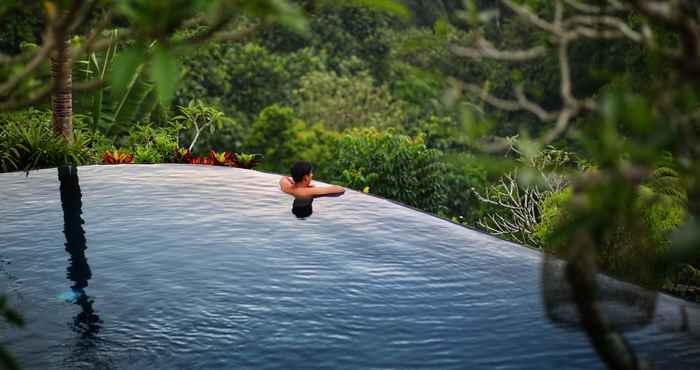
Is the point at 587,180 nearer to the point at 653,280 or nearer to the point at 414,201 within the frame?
the point at 653,280

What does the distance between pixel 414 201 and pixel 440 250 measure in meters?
6.12

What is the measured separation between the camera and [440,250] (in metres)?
6.64

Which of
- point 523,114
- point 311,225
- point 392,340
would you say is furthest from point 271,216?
point 523,114

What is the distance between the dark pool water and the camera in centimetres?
458

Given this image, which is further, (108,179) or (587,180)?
(108,179)

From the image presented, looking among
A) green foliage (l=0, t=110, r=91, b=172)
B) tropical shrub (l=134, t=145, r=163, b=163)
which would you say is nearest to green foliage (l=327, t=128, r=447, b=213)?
tropical shrub (l=134, t=145, r=163, b=163)

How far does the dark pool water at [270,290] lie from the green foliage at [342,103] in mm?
12731

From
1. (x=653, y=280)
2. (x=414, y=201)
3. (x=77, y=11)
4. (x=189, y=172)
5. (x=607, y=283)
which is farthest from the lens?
(x=414, y=201)

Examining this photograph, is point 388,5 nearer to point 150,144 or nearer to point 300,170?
point 300,170

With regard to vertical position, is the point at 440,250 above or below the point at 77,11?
below

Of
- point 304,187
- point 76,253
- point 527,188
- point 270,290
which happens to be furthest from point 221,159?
point 270,290

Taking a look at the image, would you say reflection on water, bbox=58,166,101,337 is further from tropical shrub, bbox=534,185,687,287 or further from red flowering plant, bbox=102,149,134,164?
tropical shrub, bbox=534,185,687,287

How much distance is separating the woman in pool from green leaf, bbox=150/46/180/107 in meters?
6.99

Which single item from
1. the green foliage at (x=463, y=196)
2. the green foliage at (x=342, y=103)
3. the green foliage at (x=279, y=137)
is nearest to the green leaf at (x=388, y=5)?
the green foliage at (x=463, y=196)
